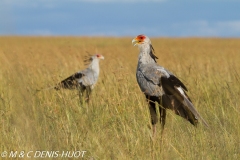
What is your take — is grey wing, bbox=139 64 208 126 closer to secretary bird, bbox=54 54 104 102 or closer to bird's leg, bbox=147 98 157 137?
bird's leg, bbox=147 98 157 137

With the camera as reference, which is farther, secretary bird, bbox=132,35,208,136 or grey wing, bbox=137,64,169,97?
grey wing, bbox=137,64,169,97

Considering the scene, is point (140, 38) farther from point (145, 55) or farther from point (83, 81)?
point (83, 81)

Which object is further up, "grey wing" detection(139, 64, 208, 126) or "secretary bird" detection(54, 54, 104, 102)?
"grey wing" detection(139, 64, 208, 126)

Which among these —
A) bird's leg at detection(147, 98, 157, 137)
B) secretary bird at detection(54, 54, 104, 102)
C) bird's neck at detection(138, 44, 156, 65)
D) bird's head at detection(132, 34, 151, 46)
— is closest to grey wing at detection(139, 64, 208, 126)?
bird's leg at detection(147, 98, 157, 137)

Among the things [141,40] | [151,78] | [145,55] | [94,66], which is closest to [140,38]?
[141,40]

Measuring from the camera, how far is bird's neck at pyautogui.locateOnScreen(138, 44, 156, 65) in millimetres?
5809

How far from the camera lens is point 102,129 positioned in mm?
4770

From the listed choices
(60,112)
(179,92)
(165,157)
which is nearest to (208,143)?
(165,157)

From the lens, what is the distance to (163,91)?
5.28 meters

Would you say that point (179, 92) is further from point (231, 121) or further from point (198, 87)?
point (198, 87)

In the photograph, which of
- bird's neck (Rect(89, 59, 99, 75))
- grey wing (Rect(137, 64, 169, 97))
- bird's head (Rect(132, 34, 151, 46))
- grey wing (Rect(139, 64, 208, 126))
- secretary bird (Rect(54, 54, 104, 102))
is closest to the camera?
grey wing (Rect(139, 64, 208, 126))

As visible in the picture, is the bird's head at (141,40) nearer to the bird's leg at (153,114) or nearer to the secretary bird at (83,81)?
the bird's leg at (153,114)

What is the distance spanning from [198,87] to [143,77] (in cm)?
248

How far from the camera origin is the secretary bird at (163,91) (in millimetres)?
5066
